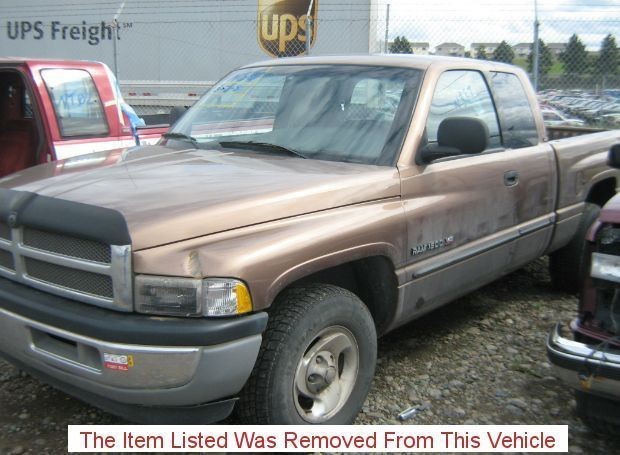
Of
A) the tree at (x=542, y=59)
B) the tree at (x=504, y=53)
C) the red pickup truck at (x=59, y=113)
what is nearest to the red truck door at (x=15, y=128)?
the red pickup truck at (x=59, y=113)

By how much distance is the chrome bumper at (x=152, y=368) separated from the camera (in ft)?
7.62

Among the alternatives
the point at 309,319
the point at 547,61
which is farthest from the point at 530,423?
the point at 547,61

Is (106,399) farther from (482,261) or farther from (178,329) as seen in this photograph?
(482,261)

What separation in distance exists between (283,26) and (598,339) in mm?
9754

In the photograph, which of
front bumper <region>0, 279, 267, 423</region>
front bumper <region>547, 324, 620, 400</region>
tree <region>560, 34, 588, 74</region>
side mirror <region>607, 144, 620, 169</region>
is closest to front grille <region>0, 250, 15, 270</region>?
front bumper <region>0, 279, 267, 423</region>

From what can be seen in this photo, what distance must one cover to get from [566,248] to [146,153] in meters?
3.33

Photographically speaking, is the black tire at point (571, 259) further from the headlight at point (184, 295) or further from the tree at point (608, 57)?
the tree at point (608, 57)

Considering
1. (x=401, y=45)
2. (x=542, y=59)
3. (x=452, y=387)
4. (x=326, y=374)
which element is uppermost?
(x=401, y=45)

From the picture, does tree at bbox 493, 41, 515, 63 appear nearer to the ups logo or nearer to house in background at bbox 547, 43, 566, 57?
house in background at bbox 547, 43, 566, 57

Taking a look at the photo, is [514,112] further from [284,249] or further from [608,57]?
[608,57]

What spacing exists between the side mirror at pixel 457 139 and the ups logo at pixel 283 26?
8.14 metres

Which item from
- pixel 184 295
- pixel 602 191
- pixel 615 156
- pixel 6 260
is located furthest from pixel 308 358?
pixel 602 191

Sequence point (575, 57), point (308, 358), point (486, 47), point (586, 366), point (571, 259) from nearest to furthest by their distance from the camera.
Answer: point (586, 366), point (308, 358), point (571, 259), point (486, 47), point (575, 57)

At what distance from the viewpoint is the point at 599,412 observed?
287cm
